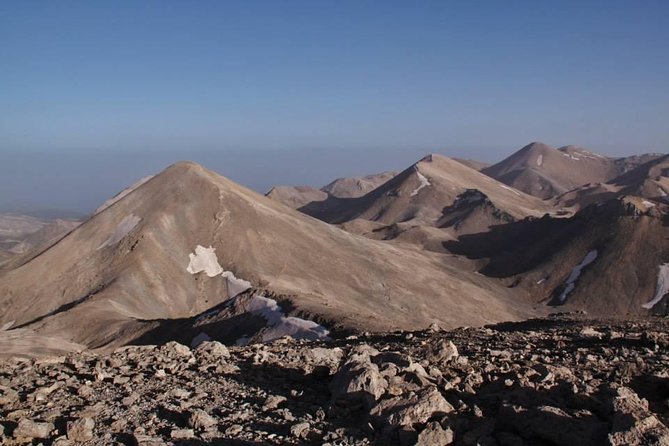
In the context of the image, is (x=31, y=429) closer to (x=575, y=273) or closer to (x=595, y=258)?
(x=575, y=273)

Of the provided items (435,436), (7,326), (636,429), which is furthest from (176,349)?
(7,326)

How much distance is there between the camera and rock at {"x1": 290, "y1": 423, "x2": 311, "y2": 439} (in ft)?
27.0

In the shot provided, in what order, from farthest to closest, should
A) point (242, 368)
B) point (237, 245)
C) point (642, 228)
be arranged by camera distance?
point (642, 228) → point (237, 245) → point (242, 368)

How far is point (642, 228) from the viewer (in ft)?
311

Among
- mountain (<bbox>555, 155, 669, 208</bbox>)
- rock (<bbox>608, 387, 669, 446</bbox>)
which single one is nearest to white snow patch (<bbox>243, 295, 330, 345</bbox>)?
rock (<bbox>608, 387, 669, 446</bbox>)

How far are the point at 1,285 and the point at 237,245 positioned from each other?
2521 centimetres

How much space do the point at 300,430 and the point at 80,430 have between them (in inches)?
136

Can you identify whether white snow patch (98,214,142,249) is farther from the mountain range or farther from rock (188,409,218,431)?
rock (188,409,218,431)

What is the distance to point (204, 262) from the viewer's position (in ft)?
211

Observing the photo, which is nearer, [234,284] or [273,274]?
[234,284]

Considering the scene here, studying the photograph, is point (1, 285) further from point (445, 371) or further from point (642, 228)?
point (642, 228)

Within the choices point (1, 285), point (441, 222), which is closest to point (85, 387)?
point (1, 285)

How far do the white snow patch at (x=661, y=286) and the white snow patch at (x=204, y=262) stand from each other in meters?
60.1

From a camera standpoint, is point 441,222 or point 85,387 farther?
point 441,222
